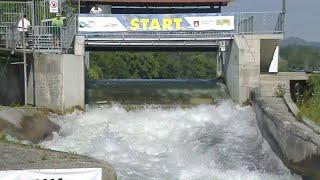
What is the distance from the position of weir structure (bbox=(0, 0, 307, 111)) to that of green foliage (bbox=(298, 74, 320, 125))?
1.34 meters

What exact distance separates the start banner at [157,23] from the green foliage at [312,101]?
5.10 meters

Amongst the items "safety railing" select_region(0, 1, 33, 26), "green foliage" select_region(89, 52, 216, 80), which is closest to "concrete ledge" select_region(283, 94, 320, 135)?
"safety railing" select_region(0, 1, 33, 26)

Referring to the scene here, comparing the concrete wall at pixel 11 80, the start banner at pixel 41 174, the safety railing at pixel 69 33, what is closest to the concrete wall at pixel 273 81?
the safety railing at pixel 69 33

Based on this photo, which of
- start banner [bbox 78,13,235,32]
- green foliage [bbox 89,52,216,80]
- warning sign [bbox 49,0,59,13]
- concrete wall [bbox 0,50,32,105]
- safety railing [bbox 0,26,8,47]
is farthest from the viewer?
green foliage [bbox 89,52,216,80]

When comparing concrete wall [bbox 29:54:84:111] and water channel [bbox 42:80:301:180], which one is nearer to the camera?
water channel [bbox 42:80:301:180]

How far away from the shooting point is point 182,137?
19234mm

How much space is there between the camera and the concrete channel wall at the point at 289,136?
13609 mm

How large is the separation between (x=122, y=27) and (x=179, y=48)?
137 inches

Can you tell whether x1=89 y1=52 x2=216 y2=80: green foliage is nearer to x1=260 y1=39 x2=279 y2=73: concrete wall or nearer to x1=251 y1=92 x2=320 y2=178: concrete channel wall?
x1=260 y1=39 x2=279 y2=73: concrete wall

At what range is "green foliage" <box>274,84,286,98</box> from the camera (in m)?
22.1

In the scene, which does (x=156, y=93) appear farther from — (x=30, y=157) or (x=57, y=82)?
(x=30, y=157)

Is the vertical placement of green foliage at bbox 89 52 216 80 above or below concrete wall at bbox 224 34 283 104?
below

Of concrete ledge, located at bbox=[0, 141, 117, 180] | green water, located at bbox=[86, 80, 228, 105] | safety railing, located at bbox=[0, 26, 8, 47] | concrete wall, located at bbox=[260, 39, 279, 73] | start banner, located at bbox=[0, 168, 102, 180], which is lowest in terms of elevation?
green water, located at bbox=[86, 80, 228, 105]

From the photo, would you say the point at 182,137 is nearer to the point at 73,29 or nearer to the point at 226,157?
the point at 226,157
